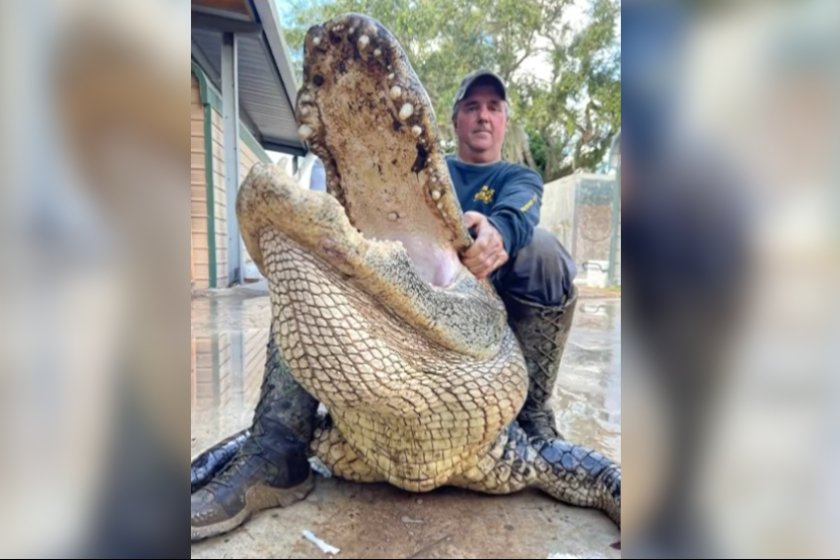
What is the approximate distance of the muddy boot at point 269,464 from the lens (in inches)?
39.1

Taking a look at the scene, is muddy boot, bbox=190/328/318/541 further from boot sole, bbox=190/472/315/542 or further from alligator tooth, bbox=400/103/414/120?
alligator tooth, bbox=400/103/414/120

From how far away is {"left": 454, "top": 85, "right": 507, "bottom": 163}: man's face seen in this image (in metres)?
1.37

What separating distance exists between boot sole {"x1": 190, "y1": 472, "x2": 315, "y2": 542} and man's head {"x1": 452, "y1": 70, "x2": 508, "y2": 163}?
974 mm

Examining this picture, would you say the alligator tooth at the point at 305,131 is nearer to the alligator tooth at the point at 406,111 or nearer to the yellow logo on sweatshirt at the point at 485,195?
the alligator tooth at the point at 406,111

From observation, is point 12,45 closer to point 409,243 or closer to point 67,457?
point 67,457

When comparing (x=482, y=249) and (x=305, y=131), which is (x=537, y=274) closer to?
(x=482, y=249)

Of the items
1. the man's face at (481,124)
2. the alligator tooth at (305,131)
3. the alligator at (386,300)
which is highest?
the man's face at (481,124)

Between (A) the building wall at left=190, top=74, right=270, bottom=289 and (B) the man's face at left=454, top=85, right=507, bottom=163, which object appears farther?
(A) the building wall at left=190, top=74, right=270, bottom=289

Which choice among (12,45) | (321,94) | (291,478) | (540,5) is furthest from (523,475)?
(540,5)

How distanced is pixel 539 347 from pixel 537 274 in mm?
200

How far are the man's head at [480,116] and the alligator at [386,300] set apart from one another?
51 centimetres

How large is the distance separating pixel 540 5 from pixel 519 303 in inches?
182

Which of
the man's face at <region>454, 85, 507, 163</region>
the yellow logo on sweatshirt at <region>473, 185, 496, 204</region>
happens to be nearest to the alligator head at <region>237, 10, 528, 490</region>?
the yellow logo on sweatshirt at <region>473, 185, 496, 204</region>

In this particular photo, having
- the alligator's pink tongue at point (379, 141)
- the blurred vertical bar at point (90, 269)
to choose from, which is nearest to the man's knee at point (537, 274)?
the alligator's pink tongue at point (379, 141)
